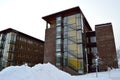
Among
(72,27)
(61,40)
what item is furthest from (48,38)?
(72,27)

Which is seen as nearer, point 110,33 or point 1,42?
point 110,33

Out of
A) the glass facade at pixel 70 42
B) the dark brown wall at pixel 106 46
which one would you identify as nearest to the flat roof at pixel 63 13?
the glass facade at pixel 70 42

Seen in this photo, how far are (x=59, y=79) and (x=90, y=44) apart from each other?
92.8 feet

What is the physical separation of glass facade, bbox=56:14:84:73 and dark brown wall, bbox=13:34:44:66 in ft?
62.8

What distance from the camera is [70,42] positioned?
33812mm

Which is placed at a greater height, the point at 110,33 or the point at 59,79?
the point at 110,33

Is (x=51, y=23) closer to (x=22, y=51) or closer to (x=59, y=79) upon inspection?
(x=22, y=51)

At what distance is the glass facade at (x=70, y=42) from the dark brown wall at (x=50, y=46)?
1.52m

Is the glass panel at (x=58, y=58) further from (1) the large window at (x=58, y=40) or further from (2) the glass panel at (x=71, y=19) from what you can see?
(2) the glass panel at (x=71, y=19)

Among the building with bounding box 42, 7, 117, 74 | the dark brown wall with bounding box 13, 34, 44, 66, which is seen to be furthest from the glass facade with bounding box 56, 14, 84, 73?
the dark brown wall with bounding box 13, 34, 44, 66

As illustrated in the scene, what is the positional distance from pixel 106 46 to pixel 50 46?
597 inches

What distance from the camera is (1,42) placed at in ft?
155

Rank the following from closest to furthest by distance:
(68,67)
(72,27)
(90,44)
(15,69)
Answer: (15,69)
(68,67)
(72,27)
(90,44)

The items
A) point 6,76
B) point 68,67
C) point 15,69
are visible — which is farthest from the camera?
point 68,67
